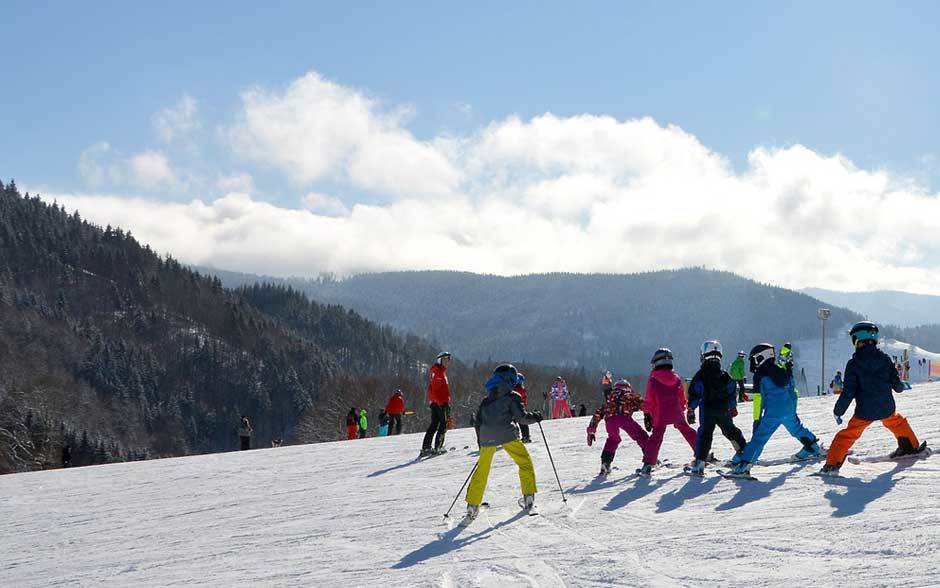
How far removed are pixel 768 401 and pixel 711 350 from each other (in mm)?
975

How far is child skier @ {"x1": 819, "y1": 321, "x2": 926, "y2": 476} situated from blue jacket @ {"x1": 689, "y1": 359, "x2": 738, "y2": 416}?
1.30 metres

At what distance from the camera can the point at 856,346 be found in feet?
28.2

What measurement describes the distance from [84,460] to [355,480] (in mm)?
52807

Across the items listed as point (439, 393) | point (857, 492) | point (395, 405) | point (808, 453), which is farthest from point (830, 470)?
point (395, 405)

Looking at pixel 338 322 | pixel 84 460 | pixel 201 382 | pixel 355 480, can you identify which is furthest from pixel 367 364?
pixel 355 480

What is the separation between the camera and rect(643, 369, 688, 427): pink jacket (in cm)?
982

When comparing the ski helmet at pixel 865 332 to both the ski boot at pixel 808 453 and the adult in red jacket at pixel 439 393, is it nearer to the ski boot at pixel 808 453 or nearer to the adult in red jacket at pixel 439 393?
the ski boot at pixel 808 453

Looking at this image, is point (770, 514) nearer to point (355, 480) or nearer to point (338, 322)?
point (355, 480)

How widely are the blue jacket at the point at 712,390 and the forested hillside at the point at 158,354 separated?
5548 cm

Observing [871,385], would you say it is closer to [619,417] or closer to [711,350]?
[711,350]

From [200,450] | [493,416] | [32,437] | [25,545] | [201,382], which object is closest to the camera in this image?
[493,416]

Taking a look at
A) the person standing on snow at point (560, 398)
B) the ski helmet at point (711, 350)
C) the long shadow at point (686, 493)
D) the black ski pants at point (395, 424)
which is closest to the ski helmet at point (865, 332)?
the ski helmet at point (711, 350)

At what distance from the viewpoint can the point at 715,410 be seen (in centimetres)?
941

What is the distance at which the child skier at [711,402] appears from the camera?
30.7 feet
